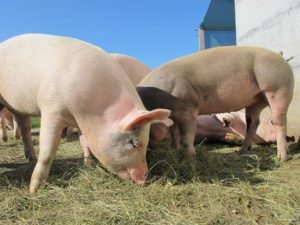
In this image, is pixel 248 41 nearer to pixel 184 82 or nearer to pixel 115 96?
pixel 184 82

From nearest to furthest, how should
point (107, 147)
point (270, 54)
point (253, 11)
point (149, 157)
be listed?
1. point (107, 147)
2. point (149, 157)
3. point (270, 54)
4. point (253, 11)

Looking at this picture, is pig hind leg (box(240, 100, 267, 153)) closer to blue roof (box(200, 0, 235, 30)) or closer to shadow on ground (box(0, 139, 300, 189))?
shadow on ground (box(0, 139, 300, 189))

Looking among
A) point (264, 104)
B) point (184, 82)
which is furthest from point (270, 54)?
point (184, 82)

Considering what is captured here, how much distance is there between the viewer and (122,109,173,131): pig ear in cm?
308

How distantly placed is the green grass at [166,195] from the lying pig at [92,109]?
223 millimetres

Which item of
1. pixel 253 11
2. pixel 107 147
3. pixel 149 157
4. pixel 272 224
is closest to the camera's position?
pixel 272 224

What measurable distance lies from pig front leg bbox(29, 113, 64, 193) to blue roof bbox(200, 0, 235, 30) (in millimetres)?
9243

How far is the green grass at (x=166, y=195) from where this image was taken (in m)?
2.75

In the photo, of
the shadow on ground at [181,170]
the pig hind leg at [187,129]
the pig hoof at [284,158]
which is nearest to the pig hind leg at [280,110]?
the pig hoof at [284,158]

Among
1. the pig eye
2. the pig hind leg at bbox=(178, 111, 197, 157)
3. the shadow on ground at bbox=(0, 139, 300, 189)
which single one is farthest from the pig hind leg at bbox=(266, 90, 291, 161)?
the pig eye

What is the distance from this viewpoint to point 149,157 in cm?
395

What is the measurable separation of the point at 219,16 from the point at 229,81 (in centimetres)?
793

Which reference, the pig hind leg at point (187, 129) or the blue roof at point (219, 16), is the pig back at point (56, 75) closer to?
the pig hind leg at point (187, 129)

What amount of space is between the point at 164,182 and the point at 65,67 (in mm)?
1234
